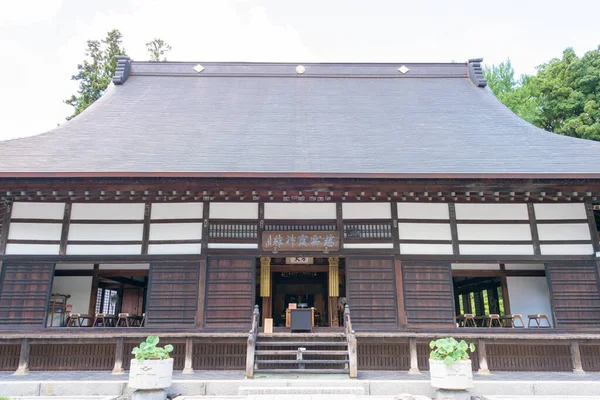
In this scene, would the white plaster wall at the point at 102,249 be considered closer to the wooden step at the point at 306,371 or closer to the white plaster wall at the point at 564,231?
the wooden step at the point at 306,371

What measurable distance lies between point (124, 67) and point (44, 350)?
9.07 metres

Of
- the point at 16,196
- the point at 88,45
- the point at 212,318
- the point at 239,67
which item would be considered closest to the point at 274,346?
the point at 212,318

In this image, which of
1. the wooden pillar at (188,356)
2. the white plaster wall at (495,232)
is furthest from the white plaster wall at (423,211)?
the wooden pillar at (188,356)

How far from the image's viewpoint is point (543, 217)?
26.8 ft

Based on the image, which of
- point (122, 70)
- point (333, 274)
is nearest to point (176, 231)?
point (333, 274)

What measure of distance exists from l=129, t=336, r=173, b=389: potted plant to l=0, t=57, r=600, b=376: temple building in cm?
140

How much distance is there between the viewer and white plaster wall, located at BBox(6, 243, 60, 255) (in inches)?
308

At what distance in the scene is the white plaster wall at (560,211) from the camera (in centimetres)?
815

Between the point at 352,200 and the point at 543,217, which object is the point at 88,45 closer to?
the point at 352,200

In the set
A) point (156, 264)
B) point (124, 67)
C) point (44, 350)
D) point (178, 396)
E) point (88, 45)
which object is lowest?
point (178, 396)

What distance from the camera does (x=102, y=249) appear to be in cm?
792

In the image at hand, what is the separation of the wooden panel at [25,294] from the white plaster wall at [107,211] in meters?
1.12

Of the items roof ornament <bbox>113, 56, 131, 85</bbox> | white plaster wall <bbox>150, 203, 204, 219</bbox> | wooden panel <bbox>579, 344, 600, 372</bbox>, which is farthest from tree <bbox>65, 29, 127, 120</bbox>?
wooden panel <bbox>579, 344, 600, 372</bbox>

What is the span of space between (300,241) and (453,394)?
12.2 feet
